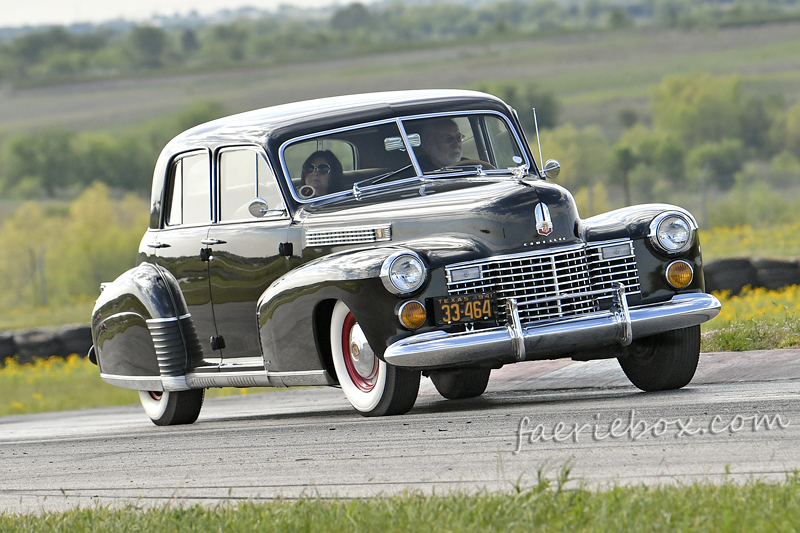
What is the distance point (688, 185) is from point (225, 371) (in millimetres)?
33457

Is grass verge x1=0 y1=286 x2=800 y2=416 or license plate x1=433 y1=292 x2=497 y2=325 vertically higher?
license plate x1=433 y1=292 x2=497 y2=325

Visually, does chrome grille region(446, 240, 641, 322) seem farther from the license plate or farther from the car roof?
the car roof

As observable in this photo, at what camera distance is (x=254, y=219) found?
8.90 metres

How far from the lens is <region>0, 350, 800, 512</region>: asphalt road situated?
546cm

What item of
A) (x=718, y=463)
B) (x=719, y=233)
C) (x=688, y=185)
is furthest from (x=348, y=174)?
(x=688, y=185)

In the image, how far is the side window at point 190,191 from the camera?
953 centimetres

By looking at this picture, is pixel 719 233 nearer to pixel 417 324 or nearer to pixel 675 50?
pixel 417 324

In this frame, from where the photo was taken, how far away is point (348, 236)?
8.06 m

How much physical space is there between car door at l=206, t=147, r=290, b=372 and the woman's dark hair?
26cm

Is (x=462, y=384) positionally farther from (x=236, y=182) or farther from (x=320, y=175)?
(x=236, y=182)

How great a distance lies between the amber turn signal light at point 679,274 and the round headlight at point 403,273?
166cm

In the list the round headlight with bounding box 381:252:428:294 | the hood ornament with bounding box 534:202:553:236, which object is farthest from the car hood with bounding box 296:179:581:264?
the round headlight with bounding box 381:252:428:294

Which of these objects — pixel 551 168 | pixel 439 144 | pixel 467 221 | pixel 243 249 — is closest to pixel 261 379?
pixel 243 249

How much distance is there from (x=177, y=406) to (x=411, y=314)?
3.45 metres
